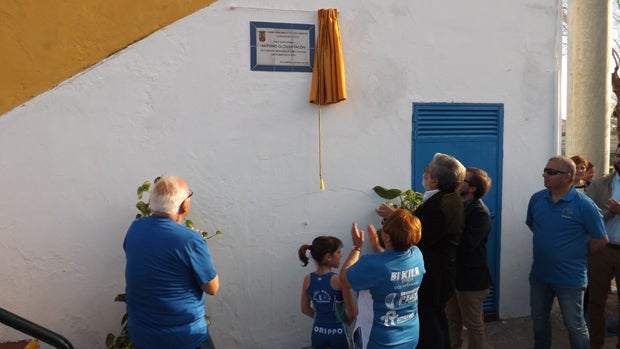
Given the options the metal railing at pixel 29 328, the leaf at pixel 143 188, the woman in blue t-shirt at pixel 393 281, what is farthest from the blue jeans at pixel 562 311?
Answer: the metal railing at pixel 29 328

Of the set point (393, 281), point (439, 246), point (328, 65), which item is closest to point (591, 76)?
point (328, 65)

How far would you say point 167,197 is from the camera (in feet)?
8.65

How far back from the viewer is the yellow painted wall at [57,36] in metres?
3.60

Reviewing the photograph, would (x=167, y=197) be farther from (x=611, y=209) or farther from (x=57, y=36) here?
(x=611, y=209)

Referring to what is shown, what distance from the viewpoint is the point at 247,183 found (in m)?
4.11

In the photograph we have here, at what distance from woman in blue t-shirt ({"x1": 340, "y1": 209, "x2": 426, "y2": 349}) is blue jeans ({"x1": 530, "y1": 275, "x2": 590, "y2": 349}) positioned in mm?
1693

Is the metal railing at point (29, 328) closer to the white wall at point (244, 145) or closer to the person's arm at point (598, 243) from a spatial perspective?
the white wall at point (244, 145)

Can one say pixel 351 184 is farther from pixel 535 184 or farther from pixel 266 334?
pixel 535 184

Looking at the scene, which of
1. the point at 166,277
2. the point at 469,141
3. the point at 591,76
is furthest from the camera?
the point at 591,76

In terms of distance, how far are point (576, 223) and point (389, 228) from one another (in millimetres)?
1956

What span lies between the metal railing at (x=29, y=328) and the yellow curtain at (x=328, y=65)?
2.60m

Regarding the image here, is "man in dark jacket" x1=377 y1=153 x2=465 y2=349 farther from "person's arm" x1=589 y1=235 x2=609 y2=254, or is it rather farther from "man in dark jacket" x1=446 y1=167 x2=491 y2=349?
"person's arm" x1=589 y1=235 x2=609 y2=254

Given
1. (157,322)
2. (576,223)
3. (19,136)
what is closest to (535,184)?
(576,223)

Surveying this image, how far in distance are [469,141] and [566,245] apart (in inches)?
55.3
